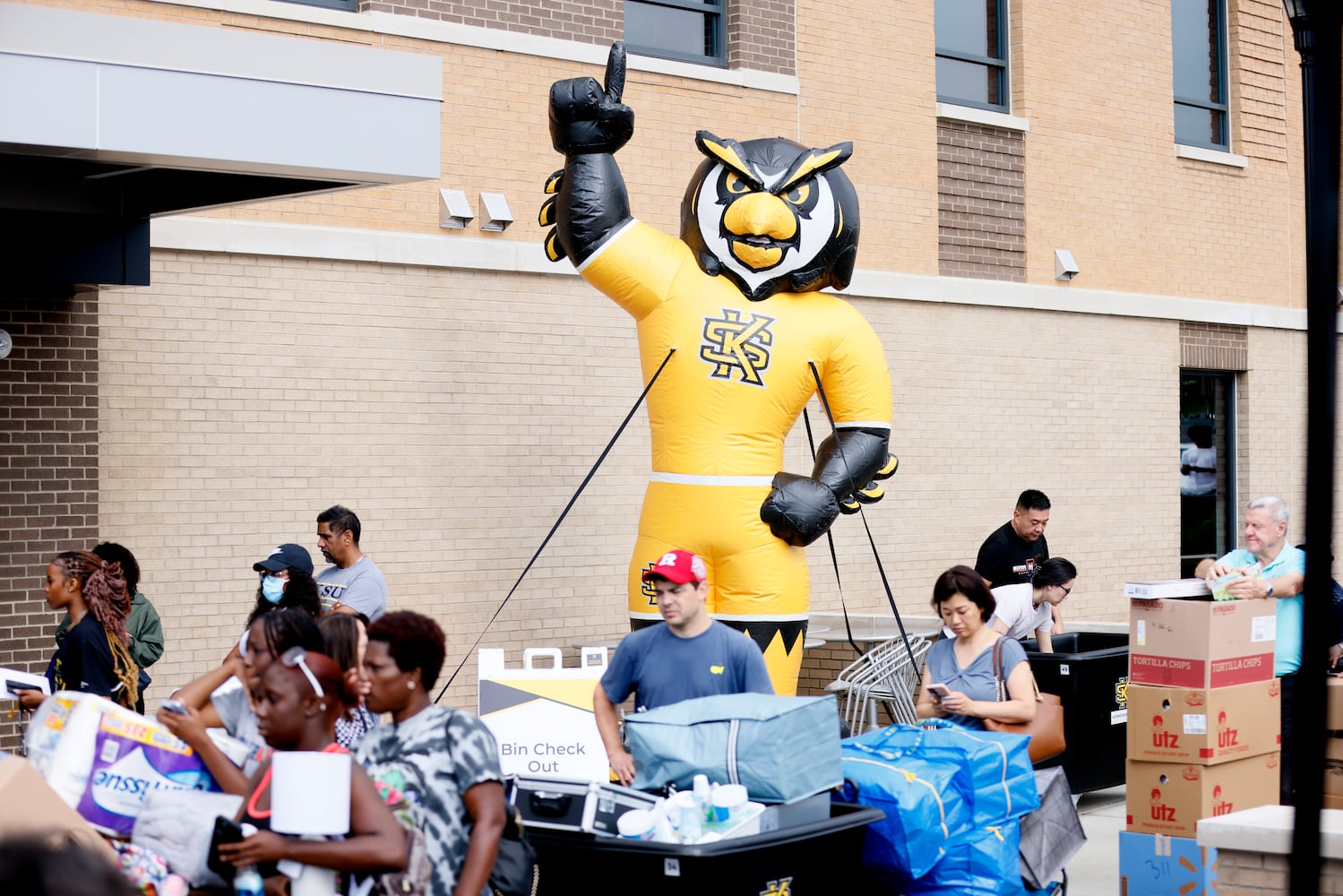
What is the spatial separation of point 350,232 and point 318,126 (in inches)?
122

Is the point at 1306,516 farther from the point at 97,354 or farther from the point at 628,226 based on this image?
the point at 97,354

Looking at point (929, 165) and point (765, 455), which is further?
point (929, 165)

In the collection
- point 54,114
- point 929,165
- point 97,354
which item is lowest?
point 97,354

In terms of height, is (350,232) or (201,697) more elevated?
(350,232)

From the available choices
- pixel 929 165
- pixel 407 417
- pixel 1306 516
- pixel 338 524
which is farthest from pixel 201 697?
pixel 929 165

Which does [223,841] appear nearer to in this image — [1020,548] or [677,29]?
[1020,548]

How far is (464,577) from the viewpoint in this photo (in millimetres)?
10773

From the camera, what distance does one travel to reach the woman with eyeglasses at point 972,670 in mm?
6215

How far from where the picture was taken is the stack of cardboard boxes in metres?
6.70

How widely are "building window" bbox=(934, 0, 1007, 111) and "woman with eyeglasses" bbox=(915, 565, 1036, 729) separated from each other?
8.63 m

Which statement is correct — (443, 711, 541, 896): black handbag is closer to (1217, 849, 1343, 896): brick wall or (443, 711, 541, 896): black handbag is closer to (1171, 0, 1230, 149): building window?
(1217, 849, 1343, 896): brick wall

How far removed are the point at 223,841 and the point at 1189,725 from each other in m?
4.47

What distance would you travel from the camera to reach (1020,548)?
32.7 feet

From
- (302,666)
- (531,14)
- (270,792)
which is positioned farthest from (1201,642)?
(531,14)
